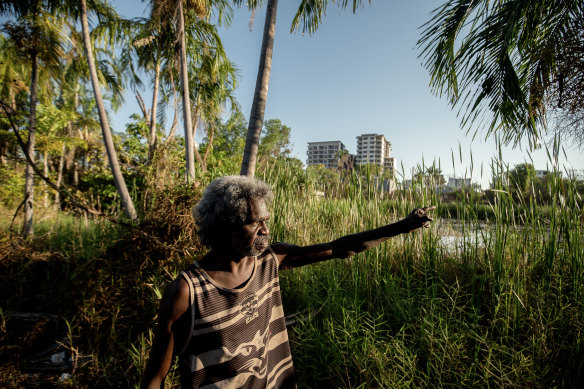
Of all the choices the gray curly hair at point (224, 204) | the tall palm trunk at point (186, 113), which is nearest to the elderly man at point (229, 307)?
the gray curly hair at point (224, 204)

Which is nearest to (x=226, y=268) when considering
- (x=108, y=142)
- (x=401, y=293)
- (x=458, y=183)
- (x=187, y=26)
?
(x=401, y=293)

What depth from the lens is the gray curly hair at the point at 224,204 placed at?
1112 millimetres

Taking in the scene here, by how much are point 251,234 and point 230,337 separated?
422mm

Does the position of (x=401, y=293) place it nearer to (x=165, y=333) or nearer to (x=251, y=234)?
(x=251, y=234)

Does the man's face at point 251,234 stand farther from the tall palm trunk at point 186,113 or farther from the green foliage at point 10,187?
the green foliage at point 10,187

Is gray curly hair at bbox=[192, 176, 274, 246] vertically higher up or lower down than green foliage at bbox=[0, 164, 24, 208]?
lower down

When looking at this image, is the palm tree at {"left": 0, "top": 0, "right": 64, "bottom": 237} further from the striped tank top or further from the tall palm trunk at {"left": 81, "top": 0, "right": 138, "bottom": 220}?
the striped tank top

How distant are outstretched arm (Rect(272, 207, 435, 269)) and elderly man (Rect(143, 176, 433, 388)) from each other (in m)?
0.01

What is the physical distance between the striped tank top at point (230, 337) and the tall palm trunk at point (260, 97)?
2.25 m

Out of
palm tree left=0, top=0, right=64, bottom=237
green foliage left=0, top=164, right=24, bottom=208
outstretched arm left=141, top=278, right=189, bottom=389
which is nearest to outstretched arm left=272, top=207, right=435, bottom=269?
outstretched arm left=141, top=278, right=189, bottom=389

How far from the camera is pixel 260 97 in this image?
342 centimetres

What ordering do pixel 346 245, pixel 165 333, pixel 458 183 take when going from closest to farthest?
pixel 165 333 → pixel 346 245 → pixel 458 183

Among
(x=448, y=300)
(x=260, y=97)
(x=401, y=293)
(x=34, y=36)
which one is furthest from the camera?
(x=34, y=36)

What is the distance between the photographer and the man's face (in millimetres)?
1127
